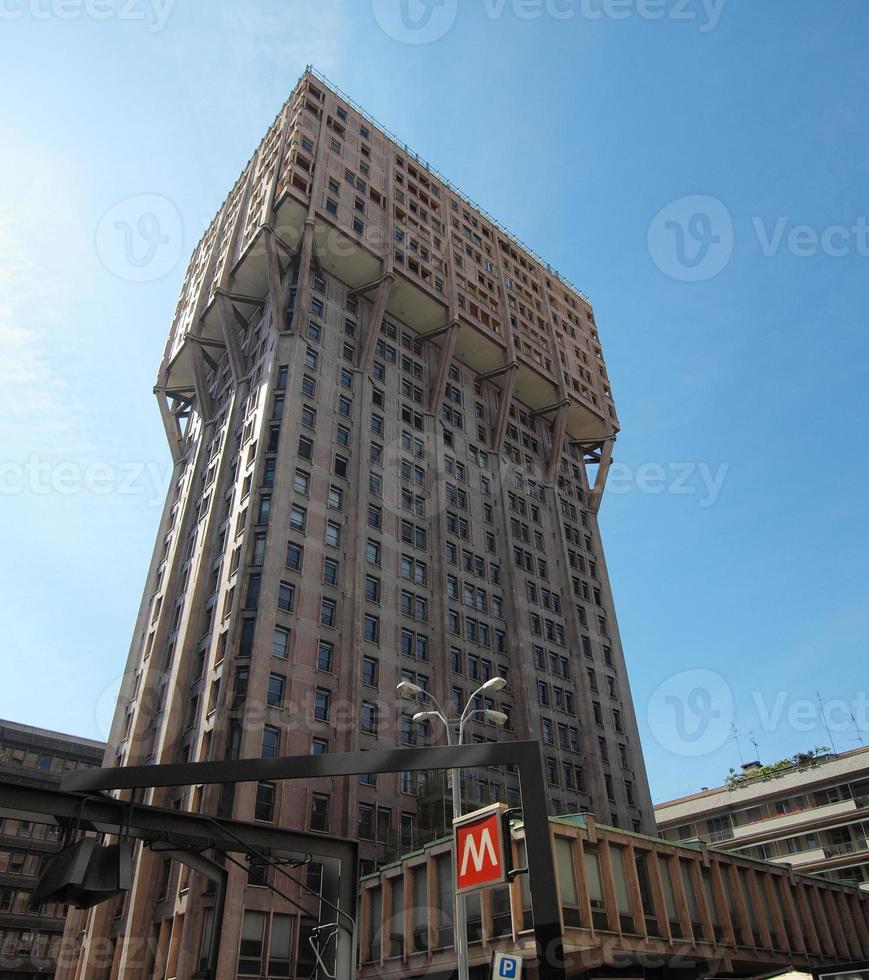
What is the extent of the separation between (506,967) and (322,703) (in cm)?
3416

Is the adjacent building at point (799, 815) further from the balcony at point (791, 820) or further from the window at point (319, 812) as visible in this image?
the window at point (319, 812)

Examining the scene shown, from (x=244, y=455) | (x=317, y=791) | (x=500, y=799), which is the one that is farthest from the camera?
(x=244, y=455)

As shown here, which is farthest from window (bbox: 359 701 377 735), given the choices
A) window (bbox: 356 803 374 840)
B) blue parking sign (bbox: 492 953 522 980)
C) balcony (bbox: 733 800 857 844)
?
balcony (bbox: 733 800 857 844)

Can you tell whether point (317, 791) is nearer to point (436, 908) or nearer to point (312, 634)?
point (312, 634)

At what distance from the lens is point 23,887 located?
238 ft

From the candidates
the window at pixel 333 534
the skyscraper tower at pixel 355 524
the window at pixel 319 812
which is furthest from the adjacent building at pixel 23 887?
the window at pixel 333 534

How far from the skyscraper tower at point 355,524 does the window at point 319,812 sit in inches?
4.2

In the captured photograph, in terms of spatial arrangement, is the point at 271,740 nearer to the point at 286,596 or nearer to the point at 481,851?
the point at 286,596

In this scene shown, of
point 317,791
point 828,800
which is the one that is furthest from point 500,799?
point 828,800

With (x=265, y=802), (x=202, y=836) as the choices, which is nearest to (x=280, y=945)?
(x=265, y=802)

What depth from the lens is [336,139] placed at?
71.4 meters

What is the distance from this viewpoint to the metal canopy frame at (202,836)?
11961 mm

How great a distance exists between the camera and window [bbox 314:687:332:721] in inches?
1839

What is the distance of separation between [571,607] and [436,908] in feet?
128
